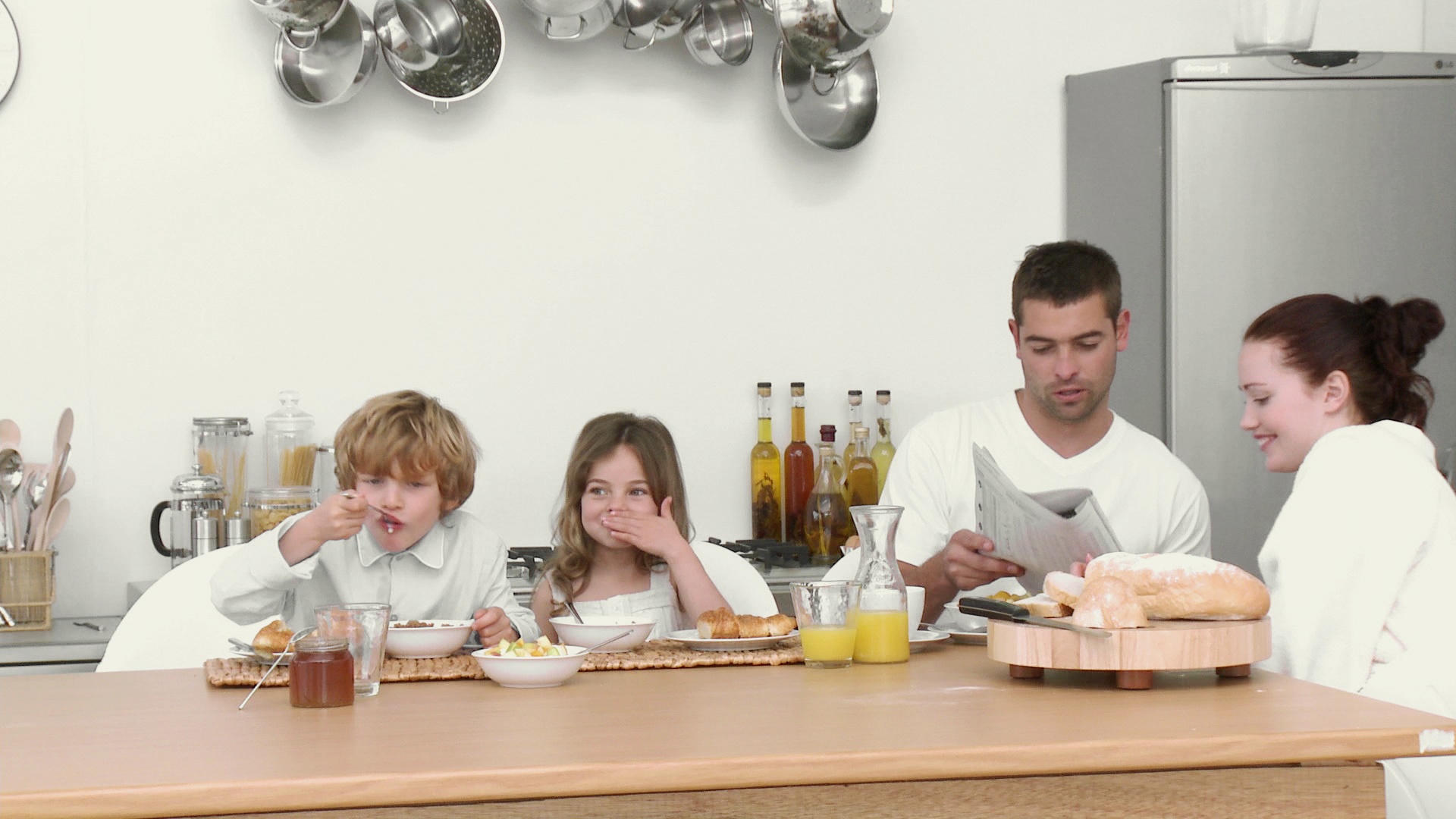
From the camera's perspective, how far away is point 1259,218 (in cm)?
310

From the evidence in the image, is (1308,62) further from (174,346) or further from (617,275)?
(174,346)

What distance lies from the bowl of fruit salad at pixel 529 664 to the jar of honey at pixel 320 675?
6.2 inches

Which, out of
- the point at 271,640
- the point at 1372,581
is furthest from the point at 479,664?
the point at 1372,581

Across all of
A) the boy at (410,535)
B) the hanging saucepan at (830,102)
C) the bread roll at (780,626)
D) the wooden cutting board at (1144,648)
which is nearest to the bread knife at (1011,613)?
the wooden cutting board at (1144,648)

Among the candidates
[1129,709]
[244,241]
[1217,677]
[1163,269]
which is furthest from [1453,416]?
[244,241]

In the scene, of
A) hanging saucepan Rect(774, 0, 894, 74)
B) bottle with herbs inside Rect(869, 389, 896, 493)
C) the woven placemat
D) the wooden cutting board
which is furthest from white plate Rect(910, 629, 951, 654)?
hanging saucepan Rect(774, 0, 894, 74)

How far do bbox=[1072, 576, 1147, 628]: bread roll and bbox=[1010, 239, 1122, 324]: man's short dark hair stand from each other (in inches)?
40.3

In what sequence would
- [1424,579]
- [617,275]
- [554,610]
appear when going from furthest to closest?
[617,275], [554,610], [1424,579]

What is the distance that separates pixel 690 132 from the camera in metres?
3.27

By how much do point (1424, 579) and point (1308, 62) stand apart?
1.77 metres

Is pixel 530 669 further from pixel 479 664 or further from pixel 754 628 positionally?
pixel 754 628

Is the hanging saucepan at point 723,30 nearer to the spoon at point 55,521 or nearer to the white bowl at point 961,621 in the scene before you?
the white bowl at point 961,621

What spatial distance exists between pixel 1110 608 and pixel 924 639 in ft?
1.16

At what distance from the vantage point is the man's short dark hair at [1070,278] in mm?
2453
